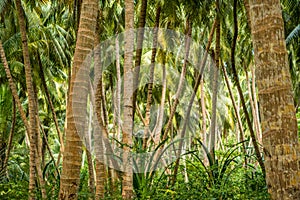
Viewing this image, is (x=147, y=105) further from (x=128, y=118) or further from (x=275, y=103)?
(x=275, y=103)

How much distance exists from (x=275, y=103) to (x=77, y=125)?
187cm

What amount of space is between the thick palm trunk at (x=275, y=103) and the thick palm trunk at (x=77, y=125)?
5.69ft

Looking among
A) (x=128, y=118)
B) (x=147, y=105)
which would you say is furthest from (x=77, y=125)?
(x=147, y=105)

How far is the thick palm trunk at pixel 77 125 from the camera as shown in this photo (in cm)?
377

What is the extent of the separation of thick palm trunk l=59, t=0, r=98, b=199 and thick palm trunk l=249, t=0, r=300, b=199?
1735 mm

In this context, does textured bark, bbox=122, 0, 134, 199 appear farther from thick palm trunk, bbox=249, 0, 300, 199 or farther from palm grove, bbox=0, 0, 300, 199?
thick palm trunk, bbox=249, 0, 300, 199

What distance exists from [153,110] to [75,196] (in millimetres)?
20481

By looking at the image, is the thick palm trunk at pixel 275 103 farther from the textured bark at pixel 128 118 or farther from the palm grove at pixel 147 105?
the textured bark at pixel 128 118

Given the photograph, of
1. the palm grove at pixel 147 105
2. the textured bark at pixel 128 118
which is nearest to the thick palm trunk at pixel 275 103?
the palm grove at pixel 147 105

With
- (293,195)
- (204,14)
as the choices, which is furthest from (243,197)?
(204,14)

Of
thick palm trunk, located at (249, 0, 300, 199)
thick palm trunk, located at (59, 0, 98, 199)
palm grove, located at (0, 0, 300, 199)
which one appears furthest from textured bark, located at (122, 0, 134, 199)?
thick palm trunk, located at (249, 0, 300, 199)

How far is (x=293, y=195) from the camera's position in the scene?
2477 millimetres

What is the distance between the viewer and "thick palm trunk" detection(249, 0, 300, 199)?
2531 mm

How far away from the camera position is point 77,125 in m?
3.82
